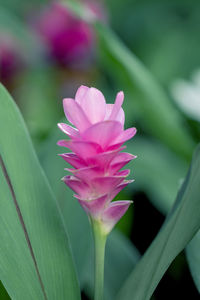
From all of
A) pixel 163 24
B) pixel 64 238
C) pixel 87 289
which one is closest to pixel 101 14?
pixel 163 24

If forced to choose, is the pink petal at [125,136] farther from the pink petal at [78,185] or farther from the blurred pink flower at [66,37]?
the blurred pink flower at [66,37]

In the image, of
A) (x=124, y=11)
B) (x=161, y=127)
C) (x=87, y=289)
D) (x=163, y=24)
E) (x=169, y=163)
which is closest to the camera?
(x=87, y=289)

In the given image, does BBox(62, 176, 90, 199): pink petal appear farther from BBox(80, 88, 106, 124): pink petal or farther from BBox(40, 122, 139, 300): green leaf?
BBox(40, 122, 139, 300): green leaf

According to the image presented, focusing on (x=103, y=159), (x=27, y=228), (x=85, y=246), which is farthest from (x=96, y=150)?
(x=85, y=246)

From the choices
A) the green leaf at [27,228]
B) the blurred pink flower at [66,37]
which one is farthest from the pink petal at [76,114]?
the blurred pink flower at [66,37]

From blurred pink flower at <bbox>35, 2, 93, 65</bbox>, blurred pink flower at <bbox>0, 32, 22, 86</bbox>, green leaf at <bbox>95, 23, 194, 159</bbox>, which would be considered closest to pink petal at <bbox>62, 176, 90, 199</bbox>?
green leaf at <bbox>95, 23, 194, 159</bbox>

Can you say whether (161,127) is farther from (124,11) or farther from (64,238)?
(124,11)

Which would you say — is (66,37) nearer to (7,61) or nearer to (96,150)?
(7,61)

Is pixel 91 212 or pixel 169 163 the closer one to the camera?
pixel 91 212

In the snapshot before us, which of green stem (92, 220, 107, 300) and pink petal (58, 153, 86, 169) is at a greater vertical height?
pink petal (58, 153, 86, 169)
